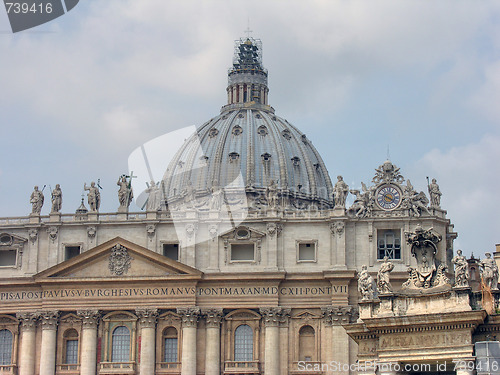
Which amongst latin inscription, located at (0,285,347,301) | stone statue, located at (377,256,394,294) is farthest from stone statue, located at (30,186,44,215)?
stone statue, located at (377,256,394,294)

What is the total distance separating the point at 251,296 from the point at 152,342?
928 centimetres

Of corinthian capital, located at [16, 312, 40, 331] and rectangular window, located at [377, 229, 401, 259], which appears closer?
rectangular window, located at [377, 229, 401, 259]

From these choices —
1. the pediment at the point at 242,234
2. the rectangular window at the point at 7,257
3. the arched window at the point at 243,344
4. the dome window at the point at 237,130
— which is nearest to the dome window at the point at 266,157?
the dome window at the point at 237,130

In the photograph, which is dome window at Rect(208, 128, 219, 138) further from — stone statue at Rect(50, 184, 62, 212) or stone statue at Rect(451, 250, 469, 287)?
stone statue at Rect(451, 250, 469, 287)

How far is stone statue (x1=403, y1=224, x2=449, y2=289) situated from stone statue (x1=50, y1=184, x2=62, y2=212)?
198 ft

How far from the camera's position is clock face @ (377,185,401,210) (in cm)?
10119

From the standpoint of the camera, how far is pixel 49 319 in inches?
3971

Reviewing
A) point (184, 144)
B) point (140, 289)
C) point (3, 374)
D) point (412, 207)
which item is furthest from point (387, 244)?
point (184, 144)

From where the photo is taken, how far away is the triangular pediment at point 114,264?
100938mm

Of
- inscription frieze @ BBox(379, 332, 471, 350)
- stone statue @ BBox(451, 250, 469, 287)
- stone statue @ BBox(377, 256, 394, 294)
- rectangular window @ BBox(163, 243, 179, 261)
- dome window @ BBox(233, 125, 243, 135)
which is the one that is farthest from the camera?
dome window @ BBox(233, 125, 243, 135)

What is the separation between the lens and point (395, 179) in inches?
4031

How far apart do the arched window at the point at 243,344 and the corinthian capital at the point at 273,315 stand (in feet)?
6.59

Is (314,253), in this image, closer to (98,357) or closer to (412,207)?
(412,207)

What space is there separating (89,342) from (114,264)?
703cm
